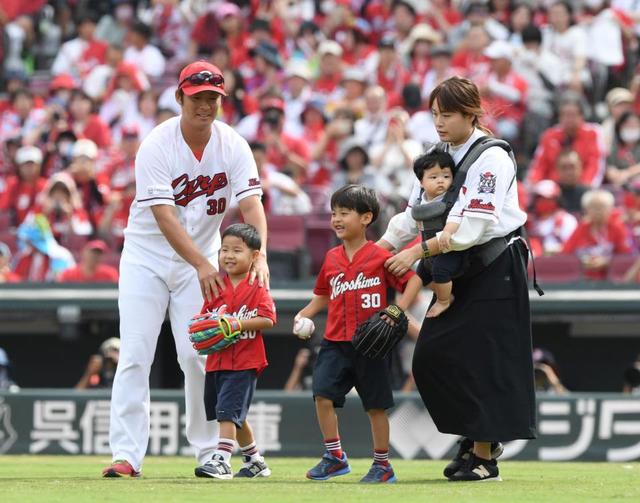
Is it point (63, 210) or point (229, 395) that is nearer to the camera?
point (229, 395)

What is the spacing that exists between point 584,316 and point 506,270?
5.19m

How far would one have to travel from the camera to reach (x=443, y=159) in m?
6.64

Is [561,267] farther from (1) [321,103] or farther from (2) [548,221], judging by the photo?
(1) [321,103]

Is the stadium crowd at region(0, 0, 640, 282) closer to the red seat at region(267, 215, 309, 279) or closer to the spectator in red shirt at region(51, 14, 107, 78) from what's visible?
the spectator in red shirt at region(51, 14, 107, 78)

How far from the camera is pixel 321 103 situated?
15.5 m

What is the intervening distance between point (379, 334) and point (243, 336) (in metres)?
0.80

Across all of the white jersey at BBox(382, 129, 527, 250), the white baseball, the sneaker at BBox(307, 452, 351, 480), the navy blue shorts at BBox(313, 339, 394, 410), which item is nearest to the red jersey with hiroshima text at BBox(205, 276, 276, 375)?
the white baseball

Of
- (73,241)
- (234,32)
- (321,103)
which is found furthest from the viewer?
(234,32)

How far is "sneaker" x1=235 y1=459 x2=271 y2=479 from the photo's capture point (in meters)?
7.16

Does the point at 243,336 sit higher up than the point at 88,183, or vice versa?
→ the point at 88,183

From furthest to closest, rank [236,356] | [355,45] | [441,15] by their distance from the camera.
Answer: [441,15] < [355,45] < [236,356]

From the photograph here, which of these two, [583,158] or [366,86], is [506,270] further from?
[366,86]

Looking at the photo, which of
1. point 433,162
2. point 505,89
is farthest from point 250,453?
point 505,89

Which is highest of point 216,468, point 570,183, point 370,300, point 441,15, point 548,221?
point 441,15
